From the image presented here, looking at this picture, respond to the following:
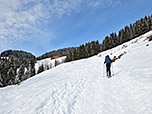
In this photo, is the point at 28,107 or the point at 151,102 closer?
the point at 151,102

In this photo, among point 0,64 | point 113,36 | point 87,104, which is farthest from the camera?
point 113,36

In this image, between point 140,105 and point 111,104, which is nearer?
point 140,105

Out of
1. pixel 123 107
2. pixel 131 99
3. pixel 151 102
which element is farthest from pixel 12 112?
pixel 151 102

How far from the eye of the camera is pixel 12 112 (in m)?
3.64

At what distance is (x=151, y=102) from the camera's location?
132 inches

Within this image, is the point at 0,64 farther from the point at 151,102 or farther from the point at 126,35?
the point at 126,35

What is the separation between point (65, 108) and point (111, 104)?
1904mm

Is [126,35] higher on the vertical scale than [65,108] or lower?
higher

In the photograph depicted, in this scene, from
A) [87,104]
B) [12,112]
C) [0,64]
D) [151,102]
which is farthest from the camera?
[0,64]

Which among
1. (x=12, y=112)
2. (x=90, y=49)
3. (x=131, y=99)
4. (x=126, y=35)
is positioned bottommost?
(x=12, y=112)

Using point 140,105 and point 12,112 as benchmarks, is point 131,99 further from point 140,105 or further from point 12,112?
point 12,112

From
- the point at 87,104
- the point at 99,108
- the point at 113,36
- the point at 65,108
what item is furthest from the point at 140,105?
the point at 113,36

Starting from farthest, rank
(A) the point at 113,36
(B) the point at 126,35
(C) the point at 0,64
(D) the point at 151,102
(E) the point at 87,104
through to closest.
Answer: (A) the point at 113,36 < (B) the point at 126,35 < (C) the point at 0,64 < (E) the point at 87,104 < (D) the point at 151,102

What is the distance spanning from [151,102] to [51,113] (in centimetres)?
377
